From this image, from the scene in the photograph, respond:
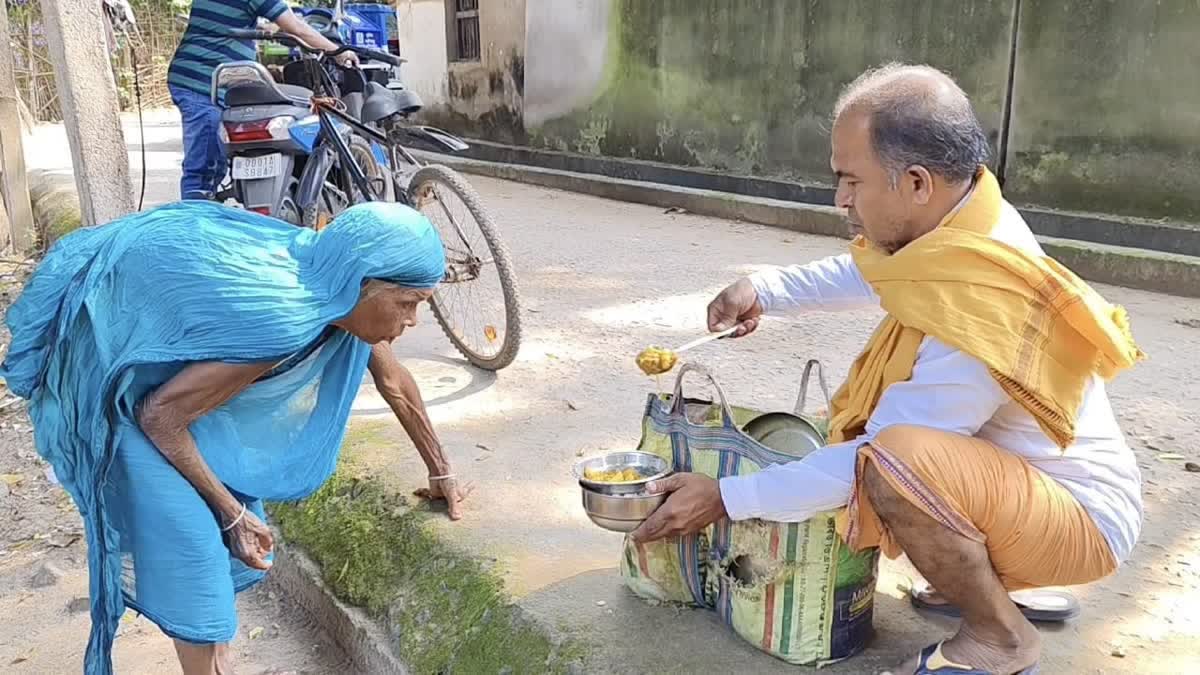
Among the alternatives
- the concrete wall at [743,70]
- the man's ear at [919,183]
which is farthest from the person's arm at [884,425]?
the concrete wall at [743,70]

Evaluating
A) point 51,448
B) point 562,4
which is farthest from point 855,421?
point 562,4

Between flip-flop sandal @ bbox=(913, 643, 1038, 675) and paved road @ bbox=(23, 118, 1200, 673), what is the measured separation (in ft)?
0.49

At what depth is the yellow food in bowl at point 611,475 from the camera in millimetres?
2135

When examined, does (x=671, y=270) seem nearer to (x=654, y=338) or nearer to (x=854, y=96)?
(x=654, y=338)

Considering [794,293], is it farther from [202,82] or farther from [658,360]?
[202,82]

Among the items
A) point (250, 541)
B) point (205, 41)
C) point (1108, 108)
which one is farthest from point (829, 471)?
point (1108, 108)

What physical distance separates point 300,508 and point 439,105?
937cm

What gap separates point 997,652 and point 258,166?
3.51 m

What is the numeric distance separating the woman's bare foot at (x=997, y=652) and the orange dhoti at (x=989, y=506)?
0.32 feet

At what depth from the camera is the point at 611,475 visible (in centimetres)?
217

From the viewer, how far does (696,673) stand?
2016 millimetres

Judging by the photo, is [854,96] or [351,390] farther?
[351,390]

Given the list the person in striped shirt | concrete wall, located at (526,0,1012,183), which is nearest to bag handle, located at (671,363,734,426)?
the person in striped shirt

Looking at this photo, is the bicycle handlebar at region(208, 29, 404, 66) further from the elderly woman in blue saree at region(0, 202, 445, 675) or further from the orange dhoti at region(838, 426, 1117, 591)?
the orange dhoti at region(838, 426, 1117, 591)
